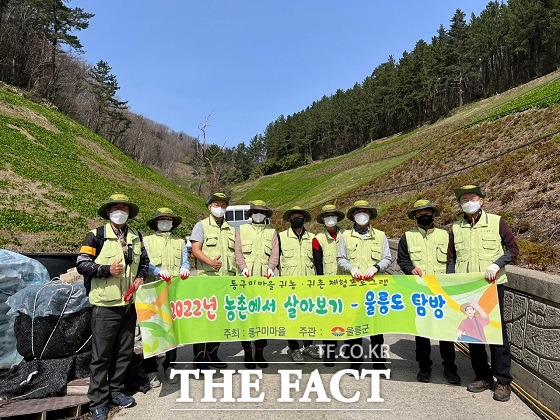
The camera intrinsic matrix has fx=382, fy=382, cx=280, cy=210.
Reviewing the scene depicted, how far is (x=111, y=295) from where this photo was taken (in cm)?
424

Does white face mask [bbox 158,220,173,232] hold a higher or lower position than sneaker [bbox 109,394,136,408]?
higher

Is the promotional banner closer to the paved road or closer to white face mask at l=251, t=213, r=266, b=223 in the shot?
the paved road

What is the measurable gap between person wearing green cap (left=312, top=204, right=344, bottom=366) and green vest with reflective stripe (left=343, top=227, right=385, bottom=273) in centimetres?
53

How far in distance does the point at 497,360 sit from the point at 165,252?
441 cm

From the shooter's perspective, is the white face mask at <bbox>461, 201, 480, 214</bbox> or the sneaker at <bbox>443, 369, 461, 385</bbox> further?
the sneaker at <bbox>443, 369, 461, 385</bbox>

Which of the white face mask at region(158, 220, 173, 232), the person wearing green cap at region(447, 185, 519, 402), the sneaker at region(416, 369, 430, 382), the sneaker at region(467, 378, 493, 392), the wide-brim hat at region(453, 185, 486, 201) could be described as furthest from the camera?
the white face mask at region(158, 220, 173, 232)

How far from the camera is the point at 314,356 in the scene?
5.70 meters

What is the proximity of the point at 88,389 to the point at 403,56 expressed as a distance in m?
94.7

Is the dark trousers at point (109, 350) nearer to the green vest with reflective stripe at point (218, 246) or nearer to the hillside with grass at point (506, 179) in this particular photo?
the green vest with reflective stripe at point (218, 246)

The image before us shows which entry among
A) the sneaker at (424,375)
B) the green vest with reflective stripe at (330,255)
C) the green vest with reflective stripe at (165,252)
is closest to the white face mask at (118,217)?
the green vest with reflective stripe at (165,252)

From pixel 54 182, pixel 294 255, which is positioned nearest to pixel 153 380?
pixel 294 255

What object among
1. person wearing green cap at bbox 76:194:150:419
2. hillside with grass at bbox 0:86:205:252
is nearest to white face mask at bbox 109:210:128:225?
person wearing green cap at bbox 76:194:150:419

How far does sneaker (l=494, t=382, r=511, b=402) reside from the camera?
420 centimetres

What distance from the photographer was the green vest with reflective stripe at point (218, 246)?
5398 millimetres
